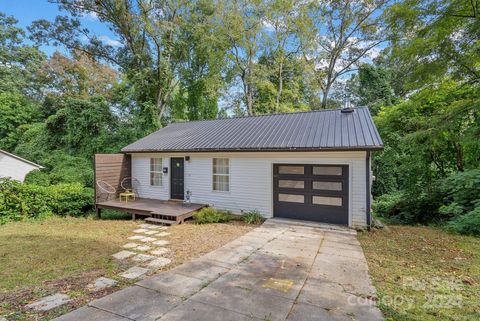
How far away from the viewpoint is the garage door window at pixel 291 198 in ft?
25.4

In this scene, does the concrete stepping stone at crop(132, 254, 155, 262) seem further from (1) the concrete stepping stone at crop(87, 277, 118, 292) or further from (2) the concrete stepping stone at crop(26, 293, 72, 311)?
(2) the concrete stepping stone at crop(26, 293, 72, 311)

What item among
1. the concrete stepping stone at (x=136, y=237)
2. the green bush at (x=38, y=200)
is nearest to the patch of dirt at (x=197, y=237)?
the concrete stepping stone at (x=136, y=237)

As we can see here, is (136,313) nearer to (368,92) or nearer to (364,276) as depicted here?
(364,276)

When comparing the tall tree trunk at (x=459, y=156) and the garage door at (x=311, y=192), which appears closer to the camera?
the garage door at (x=311, y=192)

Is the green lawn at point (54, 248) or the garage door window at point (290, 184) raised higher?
the garage door window at point (290, 184)

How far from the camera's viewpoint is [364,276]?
399 cm

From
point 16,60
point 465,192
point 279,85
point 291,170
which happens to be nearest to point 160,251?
point 291,170

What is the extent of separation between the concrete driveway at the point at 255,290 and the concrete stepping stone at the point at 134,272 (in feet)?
1.12

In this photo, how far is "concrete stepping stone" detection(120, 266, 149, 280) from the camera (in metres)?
4.05

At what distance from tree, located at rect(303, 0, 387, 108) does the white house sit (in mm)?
11689

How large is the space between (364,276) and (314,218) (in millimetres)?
3593

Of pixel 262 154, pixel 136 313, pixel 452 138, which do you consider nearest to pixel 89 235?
pixel 136 313

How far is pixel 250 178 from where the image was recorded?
8.40 meters

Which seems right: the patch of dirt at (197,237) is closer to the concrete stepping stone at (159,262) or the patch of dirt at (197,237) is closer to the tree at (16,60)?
the concrete stepping stone at (159,262)
